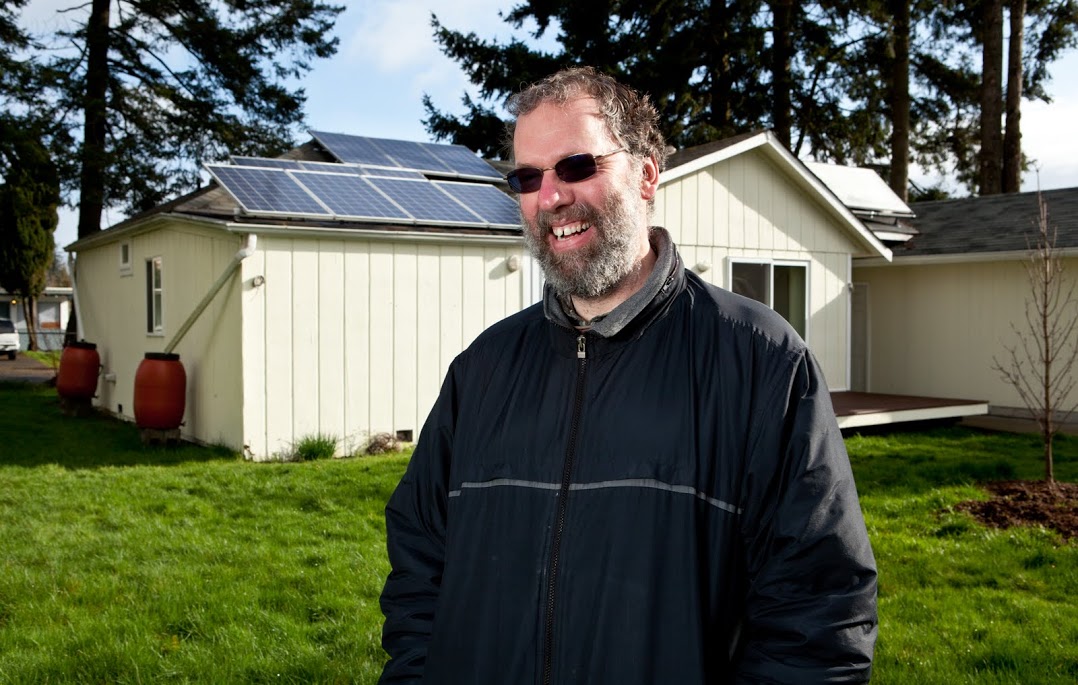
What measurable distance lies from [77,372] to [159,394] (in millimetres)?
4292

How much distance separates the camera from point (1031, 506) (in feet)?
25.8

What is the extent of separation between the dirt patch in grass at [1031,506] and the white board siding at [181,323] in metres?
7.36

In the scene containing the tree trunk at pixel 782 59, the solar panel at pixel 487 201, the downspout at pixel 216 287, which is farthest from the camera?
the tree trunk at pixel 782 59

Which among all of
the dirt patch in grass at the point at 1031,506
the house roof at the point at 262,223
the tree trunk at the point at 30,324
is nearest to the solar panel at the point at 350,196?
the house roof at the point at 262,223

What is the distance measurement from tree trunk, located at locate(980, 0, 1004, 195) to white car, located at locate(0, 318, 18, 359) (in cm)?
2898

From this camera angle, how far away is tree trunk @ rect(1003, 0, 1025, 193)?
23172mm

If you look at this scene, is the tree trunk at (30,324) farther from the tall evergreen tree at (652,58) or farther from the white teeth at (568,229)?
the white teeth at (568,229)

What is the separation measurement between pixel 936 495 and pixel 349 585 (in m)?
5.39

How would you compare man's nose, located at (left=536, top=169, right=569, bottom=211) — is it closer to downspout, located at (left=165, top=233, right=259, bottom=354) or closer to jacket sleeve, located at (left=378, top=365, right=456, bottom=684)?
jacket sleeve, located at (left=378, top=365, right=456, bottom=684)

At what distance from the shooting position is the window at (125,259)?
48.4 feet

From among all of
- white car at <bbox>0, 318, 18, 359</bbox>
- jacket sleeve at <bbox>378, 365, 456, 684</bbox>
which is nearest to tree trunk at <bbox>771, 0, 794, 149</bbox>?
jacket sleeve at <bbox>378, 365, 456, 684</bbox>

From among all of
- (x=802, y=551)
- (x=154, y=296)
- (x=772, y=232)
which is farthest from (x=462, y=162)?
(x=802, y=551)

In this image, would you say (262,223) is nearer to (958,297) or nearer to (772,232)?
(772,232)

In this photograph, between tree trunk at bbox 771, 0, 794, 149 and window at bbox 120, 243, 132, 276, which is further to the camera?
tree trunk at bbox 771, 0, 794, 149
